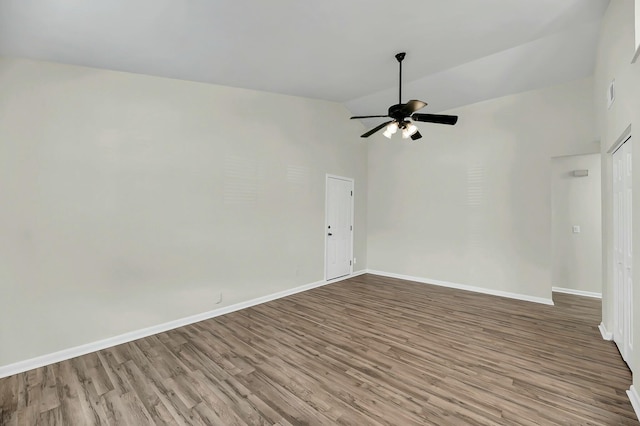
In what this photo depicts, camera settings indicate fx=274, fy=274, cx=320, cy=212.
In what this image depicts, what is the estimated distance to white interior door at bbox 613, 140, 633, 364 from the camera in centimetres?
238

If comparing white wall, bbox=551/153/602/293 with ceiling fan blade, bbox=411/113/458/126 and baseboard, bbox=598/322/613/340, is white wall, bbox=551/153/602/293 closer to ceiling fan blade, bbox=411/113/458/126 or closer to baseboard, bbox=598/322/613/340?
baseboard, bbox=598/322/613/340

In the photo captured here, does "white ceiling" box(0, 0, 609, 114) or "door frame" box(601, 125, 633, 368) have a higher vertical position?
"white ceiling" box(0, 0, 609, 114)

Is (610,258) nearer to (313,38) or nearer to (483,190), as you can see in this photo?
→ (483,190)

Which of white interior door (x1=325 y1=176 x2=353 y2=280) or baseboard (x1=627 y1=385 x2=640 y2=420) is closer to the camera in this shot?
baseboard (x1=627 y1=385 x2=640 y2=420)

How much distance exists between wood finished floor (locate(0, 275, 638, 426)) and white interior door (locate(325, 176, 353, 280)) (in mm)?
1846

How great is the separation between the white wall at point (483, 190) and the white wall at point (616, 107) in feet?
2.24

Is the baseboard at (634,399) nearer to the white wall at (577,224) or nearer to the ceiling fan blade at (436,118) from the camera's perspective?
the ceiling fan blade at (436,118)

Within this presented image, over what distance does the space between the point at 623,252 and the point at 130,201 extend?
497 cm

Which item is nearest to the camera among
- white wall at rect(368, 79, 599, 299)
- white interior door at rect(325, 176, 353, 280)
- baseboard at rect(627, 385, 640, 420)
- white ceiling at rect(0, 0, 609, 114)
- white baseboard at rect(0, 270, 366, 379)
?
baseboard at rect(627, 385, 640, 420)

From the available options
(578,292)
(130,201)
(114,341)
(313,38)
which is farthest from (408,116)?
(578,292)

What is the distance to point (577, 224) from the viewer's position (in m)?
4.77

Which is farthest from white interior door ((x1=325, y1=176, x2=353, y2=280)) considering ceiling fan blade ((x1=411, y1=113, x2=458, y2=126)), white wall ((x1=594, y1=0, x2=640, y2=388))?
white wall ((x1=594, y1=0, x2=640, y2=388))

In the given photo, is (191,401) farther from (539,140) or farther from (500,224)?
(539,140)

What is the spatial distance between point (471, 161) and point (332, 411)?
4613 millimetres
